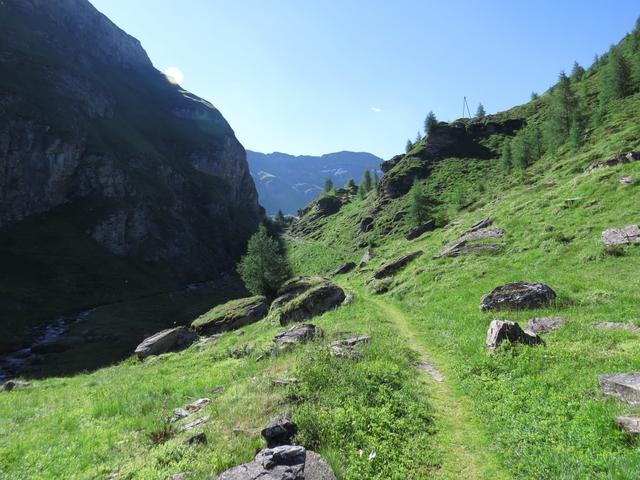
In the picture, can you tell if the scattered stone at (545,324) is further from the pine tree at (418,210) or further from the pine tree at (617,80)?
the pine tree at (617,80)

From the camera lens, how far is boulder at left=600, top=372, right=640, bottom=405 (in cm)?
976

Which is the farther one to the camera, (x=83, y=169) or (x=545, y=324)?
(x=83, y=169)

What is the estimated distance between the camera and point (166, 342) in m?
40.6

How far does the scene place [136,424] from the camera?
539 inches

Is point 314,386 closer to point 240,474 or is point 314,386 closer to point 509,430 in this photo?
point 240,474

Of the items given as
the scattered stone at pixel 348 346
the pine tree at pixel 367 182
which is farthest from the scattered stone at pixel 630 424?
the pine tree at pixel 367 182

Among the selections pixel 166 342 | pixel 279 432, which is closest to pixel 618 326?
pixel 279 432

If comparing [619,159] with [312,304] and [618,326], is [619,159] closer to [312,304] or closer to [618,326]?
[618,326]

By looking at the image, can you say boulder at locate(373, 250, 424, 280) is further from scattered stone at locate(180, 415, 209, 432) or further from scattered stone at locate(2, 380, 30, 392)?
scattered stone at locate(2, 380, 30, 392)

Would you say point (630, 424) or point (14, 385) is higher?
point (630, 424)

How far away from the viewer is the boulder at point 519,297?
20781 mm

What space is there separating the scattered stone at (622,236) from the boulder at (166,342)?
4014cm

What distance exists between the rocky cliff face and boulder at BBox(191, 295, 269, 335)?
61.0 meters

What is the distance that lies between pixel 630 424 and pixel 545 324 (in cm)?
951
